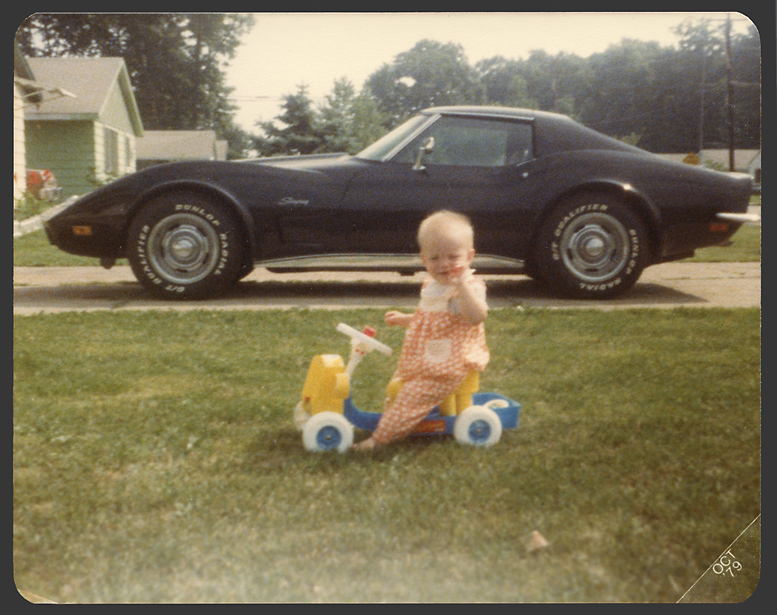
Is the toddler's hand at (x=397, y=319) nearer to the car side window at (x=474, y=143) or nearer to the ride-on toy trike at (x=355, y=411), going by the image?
the ride-on toy trike at (x=355, y=411)

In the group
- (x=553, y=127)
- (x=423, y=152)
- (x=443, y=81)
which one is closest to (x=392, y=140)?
(x=423, y=152)

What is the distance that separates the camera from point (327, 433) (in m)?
2.04

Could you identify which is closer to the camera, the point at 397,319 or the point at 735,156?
the point at 735,156

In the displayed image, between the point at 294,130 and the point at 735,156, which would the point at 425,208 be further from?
the point at 735,156

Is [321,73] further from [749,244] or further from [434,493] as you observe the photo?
[749,244]

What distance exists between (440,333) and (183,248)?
4.11 ft

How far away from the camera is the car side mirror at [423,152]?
232 cm

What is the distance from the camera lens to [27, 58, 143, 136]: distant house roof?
1.95m

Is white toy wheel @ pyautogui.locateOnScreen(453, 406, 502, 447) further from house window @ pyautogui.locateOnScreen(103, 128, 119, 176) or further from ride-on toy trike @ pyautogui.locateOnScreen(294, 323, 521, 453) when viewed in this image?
house window @ pyautogui.locateOnScreen(103, 128, 119, 176)

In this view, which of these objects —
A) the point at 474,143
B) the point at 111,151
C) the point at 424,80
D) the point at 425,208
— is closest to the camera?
the point at 424,80

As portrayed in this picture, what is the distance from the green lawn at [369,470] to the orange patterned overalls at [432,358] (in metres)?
0.07

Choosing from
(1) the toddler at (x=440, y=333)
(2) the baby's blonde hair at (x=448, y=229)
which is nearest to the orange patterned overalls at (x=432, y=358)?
(1) the toddler at (x=440, y=333)

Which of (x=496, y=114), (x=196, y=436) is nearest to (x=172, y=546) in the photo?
(x=196, y=436)

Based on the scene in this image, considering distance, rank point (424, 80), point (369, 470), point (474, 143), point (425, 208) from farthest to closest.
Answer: point (425, 208) → point (474, 143) → point (424, 80) → point (369, 470)
